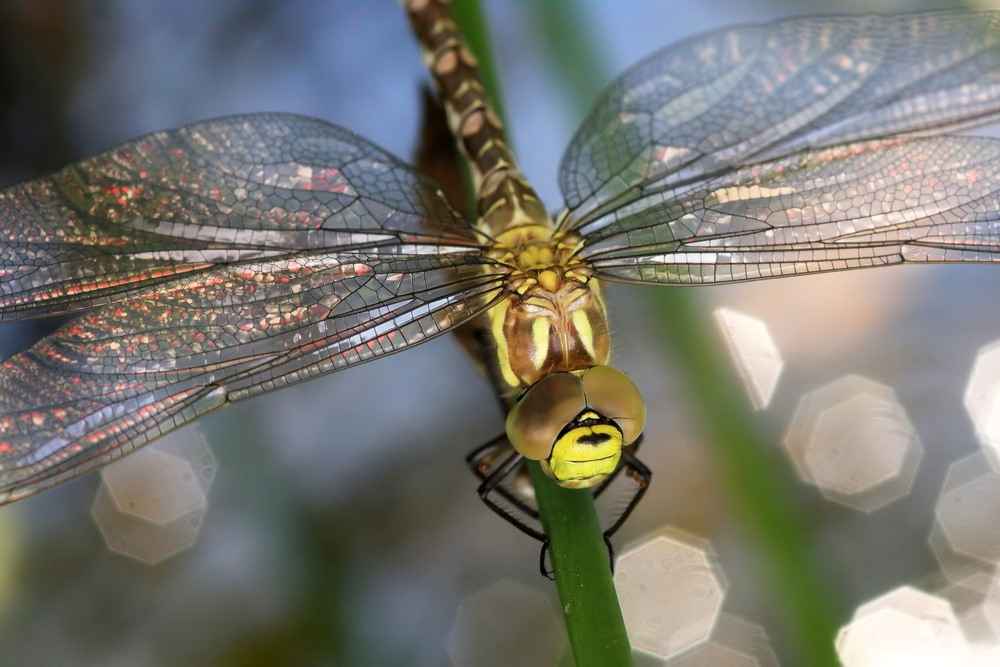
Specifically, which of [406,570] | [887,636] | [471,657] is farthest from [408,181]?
[887,636]

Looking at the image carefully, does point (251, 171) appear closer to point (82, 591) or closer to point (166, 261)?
point (166, 261)

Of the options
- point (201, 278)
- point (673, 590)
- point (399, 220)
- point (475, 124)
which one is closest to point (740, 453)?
point (673, 590)

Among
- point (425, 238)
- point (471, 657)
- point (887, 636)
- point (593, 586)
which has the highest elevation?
point (425, 238)

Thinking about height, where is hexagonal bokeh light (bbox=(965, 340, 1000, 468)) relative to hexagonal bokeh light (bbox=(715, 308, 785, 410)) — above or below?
below

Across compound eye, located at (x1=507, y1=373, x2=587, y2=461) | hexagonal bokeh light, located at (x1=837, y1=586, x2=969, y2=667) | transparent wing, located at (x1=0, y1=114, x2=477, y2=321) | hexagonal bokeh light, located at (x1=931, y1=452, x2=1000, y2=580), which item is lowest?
hexagonal bokeh light, located at (x1=837, y1=586, x2=969, y2=667)

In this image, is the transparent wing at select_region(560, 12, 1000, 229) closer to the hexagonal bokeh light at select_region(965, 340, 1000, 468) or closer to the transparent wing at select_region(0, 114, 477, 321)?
the transparent wing at select_region(0, 114, 477, 321)

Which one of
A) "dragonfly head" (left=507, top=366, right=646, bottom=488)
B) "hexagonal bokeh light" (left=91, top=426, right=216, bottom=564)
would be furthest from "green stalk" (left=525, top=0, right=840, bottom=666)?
"hexagonal bokeh light" (left=91, top=426, right=216, bottom=564)
